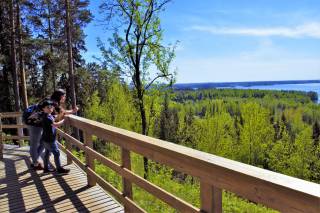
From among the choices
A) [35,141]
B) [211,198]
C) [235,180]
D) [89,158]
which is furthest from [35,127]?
[235,180]

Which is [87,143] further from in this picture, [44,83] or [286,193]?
[44,83]

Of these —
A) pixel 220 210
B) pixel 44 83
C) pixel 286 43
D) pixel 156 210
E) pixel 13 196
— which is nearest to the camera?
pixel 220 210

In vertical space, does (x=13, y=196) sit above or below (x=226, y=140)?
above

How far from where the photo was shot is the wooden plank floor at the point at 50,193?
15.3 feet

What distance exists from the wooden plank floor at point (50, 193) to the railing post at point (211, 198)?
2306mm

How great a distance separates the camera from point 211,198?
237 cm

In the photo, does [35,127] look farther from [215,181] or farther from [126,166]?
[215,181]

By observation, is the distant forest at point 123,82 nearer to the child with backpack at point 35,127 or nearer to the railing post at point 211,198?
the child with backpack at point 35,127

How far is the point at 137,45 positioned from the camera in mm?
16953

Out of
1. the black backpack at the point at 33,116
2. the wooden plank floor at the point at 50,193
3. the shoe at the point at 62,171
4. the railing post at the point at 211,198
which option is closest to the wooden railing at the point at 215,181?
the railing post at the point at 211,198

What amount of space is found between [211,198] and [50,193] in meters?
3.66

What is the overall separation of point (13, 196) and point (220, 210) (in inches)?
160

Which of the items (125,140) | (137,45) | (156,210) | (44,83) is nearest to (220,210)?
(125,140)

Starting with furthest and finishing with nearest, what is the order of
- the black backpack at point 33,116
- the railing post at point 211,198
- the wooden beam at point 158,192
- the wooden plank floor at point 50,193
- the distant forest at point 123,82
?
the distant forest at point 123,82
the black backpack at point 33,116
the wooden plank floor at point 50,193
the wooden beam at point 158,192
the railing post at point 211,198
